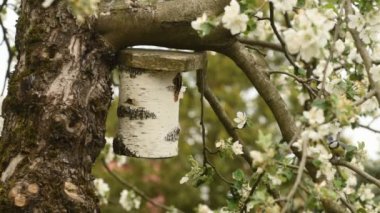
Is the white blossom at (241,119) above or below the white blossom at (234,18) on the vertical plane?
below

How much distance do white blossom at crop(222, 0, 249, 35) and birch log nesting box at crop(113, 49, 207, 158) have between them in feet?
1.67

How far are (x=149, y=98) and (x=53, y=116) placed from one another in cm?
35

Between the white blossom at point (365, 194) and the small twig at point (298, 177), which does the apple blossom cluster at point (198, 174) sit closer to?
the white blossom at point (365, 194)

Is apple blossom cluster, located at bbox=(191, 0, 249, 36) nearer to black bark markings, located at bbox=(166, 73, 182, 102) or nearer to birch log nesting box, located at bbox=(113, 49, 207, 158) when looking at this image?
birch log nesting box, located at bbox=(113, 49, 207, 158)

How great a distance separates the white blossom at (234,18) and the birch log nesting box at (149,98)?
1.67 ft

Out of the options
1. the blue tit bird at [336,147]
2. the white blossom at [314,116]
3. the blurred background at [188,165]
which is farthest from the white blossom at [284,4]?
the blurred background at [188,165]

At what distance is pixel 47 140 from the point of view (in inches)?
81.2

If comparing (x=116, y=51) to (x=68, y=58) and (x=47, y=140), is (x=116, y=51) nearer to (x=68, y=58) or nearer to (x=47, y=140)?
(x=68, y=58)

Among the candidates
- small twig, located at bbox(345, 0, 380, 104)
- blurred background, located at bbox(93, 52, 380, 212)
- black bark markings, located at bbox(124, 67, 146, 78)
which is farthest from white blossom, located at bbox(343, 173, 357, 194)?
blurred background, located at bbox(93, 52, 380, 212)

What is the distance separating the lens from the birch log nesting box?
2.24 metres

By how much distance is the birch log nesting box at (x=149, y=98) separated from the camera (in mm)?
2242

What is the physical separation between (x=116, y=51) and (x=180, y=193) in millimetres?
3078

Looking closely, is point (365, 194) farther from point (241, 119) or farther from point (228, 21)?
point (228, 21)

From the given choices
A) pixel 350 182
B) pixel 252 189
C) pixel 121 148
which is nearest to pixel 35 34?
pixel 121 148
